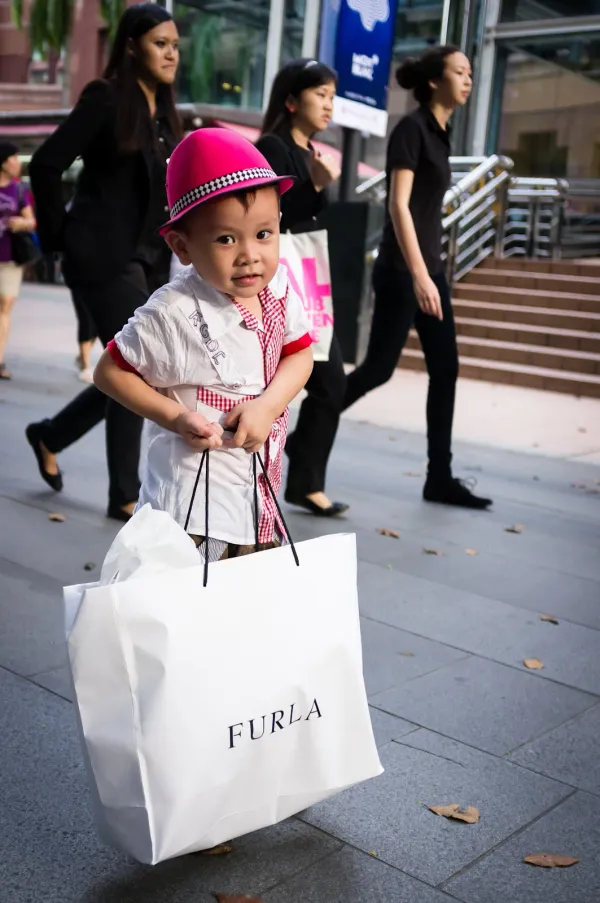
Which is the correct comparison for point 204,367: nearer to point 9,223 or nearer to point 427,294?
point 427,294

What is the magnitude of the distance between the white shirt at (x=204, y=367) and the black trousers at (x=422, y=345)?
2937mm

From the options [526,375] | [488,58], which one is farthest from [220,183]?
[488,58]

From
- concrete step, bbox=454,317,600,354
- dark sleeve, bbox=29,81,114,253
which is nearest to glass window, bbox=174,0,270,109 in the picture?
concrete step, bbox=454,317,600,354

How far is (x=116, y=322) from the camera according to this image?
4551mm

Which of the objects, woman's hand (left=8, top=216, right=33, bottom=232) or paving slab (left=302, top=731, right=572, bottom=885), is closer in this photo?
paving slab (left=302, top=731, right=572, bottom=885)

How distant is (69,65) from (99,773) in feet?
117

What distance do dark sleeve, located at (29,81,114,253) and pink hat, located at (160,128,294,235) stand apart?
226 cm

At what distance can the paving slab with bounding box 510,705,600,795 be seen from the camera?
2.76 meters

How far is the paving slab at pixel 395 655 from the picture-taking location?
3.35 metres

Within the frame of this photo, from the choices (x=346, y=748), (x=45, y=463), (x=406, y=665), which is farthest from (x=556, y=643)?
(x=45, y=463)

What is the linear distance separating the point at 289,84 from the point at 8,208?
556cm

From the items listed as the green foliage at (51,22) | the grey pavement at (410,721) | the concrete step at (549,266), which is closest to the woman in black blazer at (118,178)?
the grey pavement at (410,721)

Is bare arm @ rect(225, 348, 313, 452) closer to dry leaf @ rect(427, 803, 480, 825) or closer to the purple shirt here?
dry leaf @ rect(427, 803, 480, 825)

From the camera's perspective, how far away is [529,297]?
45.0ft
